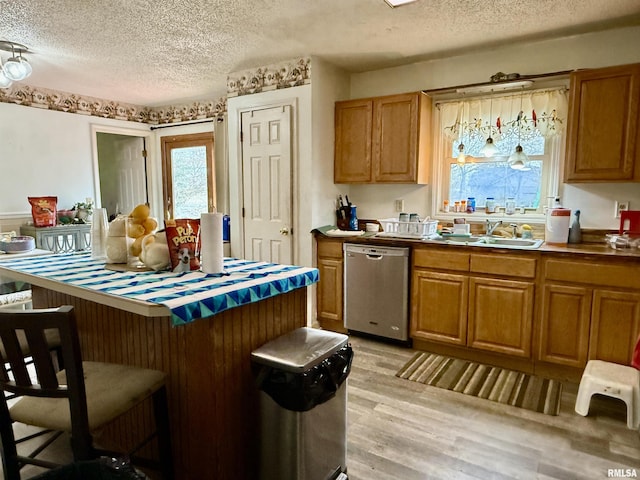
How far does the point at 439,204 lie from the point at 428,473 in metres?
2.53

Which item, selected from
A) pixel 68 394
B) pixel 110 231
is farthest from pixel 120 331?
pixel 68 394

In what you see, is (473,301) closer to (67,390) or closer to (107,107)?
(67,390)

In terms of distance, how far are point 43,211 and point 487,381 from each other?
15.3 feet

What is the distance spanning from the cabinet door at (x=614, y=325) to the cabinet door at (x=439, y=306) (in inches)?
32.4

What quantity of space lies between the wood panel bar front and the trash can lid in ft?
0.30

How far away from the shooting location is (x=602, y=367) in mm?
2490

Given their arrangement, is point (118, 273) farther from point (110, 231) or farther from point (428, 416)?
point (428, 416)

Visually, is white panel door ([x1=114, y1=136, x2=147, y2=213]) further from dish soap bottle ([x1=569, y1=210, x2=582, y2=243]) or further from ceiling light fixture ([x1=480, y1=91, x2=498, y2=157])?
dish soap bottle ([x1=569, y1=210, x2=582, y2=243])

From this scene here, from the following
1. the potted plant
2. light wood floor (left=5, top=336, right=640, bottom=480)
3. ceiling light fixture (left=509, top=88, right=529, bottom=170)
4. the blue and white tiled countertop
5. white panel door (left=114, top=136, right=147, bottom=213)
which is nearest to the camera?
the blue and white tiled countertop

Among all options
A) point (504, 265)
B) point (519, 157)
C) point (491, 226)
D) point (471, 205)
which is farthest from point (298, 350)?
point (519, 157)

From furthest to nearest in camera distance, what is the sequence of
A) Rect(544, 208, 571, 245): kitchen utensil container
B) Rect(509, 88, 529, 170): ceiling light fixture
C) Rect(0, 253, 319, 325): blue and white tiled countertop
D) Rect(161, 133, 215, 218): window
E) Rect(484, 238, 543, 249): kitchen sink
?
Rect(161, 133, 215, 218): window < Rect(509, 88, 529, 170): ceiling light fixture < Rect(484, 238, 543, 249): kitchen sink < Rect(544, 208, 571, 245): kitchen utensil container < Rect(0, 253, 319, 325): blue and white tiled countertop

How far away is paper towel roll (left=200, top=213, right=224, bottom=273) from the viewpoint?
1.70 m

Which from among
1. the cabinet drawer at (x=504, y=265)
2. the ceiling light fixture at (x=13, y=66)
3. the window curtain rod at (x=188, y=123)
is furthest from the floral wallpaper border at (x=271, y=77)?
the cabinet drawer at (x=504, y=265)

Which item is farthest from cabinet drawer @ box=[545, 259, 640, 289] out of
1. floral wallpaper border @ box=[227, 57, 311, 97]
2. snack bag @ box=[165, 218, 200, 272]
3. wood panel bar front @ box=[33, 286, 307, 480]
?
floral wallpaper border @ box=[227, 57, 311, 97]
